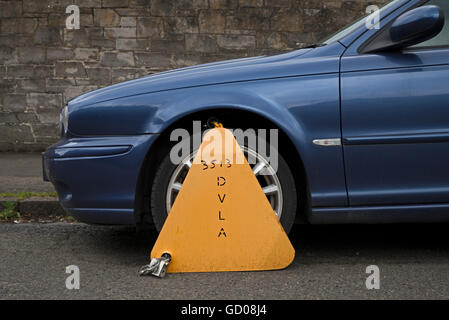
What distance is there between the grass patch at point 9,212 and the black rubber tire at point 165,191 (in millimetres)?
2009

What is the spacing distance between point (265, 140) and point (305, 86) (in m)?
0.38

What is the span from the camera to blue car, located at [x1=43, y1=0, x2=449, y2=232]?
10.7ft

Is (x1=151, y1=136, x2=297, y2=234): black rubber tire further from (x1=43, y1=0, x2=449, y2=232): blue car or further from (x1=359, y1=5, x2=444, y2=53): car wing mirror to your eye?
(x1=359, y1=5, x2=444, y2=53): car wing mirror

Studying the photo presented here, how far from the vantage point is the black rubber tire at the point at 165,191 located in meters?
3.33

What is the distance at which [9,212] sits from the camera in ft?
15.9

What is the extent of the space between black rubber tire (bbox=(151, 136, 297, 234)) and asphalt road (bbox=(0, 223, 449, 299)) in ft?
0.96

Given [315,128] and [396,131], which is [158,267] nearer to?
[315,128]

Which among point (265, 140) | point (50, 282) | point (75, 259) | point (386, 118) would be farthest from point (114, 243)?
point (386, 118)

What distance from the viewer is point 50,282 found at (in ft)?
9.98

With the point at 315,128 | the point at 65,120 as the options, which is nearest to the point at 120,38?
the point at 65,120

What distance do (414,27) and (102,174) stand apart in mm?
1948
